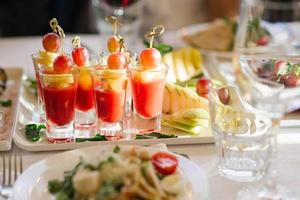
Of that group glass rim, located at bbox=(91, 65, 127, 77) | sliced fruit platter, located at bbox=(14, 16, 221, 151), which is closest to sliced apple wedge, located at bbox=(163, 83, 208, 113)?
sliced fruit platter, located at bbox=(14, 16, 221, 151)

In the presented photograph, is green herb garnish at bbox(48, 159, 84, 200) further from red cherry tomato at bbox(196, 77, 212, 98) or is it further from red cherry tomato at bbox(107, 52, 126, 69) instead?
red cherry tomato at bbox(196, 77, 212, 98)

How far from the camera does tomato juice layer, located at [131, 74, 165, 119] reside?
1467mm

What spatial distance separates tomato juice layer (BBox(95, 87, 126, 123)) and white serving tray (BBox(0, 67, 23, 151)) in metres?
0.23

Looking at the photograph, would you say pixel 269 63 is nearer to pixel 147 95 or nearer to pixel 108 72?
pixel 147 95

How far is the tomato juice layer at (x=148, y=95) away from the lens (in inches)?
57.7

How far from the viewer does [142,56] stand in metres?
1.44

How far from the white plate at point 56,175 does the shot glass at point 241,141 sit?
10cm

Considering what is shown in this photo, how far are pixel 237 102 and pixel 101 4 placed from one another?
3.07ft

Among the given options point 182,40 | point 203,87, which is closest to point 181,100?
point 203,87

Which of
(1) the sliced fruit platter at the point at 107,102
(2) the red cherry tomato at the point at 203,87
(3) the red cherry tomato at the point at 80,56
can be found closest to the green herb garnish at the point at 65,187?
(1) the sliced fruit platter at the point at 107,102

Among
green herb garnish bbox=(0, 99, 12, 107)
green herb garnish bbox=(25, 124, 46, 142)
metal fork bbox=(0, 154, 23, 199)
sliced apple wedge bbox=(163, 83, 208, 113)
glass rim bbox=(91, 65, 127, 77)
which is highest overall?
glass rim bbox=(91, 65, 127, 77)

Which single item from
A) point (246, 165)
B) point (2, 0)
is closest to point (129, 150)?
point (246, 165)

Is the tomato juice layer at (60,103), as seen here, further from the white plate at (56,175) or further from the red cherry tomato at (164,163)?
the red cherry tomato at (164,163)

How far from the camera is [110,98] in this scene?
56.6 inches
